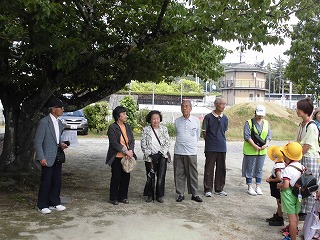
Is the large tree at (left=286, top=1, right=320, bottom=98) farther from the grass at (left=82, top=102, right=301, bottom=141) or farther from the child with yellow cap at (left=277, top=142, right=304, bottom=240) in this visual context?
the child with yellow cap at (left=277, top=142, right=304, bottom=240)

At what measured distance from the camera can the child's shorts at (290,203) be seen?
4.97 m

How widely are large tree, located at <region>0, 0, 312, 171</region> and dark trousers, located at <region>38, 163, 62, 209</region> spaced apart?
169 cm

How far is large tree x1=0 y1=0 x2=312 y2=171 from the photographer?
5941 mm

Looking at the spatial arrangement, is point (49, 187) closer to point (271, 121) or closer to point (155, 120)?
point (155, 120)

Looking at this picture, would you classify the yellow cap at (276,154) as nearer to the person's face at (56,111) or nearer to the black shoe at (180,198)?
the black shoe at (180,198)

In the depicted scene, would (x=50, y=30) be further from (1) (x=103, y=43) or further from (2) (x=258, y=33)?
(2) (x=258, y=33)

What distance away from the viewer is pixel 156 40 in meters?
6.80

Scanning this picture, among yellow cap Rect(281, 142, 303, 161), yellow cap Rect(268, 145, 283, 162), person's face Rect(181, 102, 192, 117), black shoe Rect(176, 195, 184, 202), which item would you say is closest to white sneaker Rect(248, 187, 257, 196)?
black shoe Rect(176, 195, 184, 202)

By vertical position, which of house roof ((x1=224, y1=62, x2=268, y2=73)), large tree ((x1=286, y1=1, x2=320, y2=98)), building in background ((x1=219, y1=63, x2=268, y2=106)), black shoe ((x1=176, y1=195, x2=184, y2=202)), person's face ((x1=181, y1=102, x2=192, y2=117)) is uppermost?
house roof ((x1=224, y1=62, x2=268, y2=73))

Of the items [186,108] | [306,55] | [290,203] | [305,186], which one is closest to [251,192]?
[186,108]

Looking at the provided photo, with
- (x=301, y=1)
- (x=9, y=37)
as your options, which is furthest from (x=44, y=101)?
(x=301, y=1)

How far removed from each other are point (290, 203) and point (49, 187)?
3.57 m

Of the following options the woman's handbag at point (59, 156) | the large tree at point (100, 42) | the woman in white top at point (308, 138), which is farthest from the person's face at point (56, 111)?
the woman in white top at point (308, 138)

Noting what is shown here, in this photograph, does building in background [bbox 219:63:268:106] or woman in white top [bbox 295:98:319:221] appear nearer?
woman in white top [bbox 295:98:319:221]
